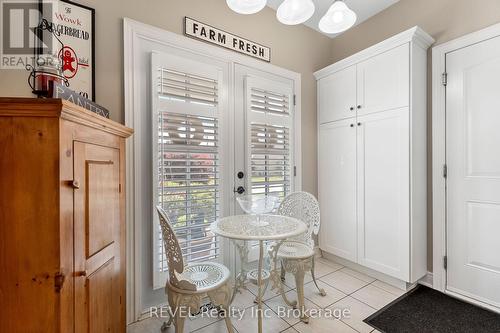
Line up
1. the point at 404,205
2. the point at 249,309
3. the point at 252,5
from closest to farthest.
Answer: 1. the point at 252,5
2. the point at 249,309
3. the point at 404,205

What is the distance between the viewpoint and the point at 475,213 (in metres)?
1.94

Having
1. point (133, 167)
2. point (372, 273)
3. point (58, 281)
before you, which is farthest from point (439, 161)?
point (58, 281)

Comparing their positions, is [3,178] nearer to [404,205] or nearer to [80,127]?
[80,127]

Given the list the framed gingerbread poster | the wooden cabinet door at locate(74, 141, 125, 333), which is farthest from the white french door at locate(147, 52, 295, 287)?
the wooden cabinet door at locate(74, 141, 125, 333)

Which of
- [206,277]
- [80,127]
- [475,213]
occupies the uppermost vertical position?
[80,127]

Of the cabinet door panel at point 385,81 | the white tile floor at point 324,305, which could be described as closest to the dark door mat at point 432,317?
the white tile floor at point 324,305

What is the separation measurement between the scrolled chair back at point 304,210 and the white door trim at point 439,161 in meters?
1.12

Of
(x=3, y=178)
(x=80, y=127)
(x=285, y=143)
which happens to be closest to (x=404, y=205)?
(x=285, y=143)

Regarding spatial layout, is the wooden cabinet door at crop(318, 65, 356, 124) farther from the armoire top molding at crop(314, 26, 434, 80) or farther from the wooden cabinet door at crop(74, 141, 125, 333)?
the wooden cabinet door at crop(74, 141, 125, 333)

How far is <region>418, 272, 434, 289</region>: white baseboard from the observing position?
7.14ft

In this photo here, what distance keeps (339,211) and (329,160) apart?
23.9 inches

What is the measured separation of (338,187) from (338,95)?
3.47ft

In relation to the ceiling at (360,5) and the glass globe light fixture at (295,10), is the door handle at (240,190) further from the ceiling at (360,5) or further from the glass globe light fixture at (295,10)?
the ceiling at (360,5)

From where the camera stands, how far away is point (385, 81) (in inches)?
86.6
